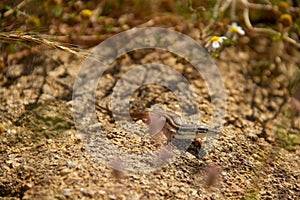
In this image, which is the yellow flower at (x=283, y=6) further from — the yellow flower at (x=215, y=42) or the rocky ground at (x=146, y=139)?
the yellow flower at (x=215, y=42)

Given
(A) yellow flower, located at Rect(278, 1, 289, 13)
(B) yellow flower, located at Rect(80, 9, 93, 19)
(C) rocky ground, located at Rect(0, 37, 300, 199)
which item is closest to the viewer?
(C) rocky ground, located at Rect(0, 37, 300, 199)

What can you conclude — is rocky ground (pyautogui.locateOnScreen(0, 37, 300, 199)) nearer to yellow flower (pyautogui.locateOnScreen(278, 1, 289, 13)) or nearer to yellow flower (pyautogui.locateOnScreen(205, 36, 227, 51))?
yellow flower (pyautogui.locateOnScreen(205, 36, 227, 51))

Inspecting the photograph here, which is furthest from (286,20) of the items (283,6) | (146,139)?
(146,139)

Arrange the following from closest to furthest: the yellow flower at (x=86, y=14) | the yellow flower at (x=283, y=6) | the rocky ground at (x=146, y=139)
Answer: the rocky ground at (x=146, y=139) → the yellow flower at (x=86, y=14) → the yellow flower at (x=283, y=6)

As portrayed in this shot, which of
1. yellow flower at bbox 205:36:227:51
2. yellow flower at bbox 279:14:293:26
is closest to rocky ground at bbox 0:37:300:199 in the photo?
yellow flower at bbox 205:36:227:51

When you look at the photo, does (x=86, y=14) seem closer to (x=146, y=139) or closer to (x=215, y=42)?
(x=215, y=42)

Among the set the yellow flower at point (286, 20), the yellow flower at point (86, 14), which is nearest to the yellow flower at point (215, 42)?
the yellow flower at point (286, 20)

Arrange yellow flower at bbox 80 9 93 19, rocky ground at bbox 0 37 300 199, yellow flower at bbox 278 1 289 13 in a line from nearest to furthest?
1. rocky ground at bbox 0 37 300 199
2. yellow flower at bbox 80 9 93 19
3. yellow flower at bbox 278 1 289 13

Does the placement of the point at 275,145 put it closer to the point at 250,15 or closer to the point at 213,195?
the point at 213,195

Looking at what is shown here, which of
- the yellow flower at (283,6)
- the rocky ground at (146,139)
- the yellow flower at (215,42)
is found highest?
the yellow flower at (283,6)
